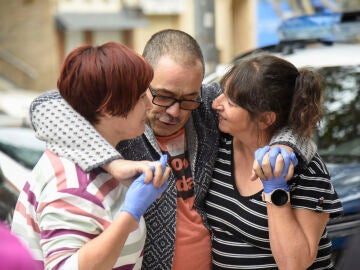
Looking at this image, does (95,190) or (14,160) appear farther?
(14,160)

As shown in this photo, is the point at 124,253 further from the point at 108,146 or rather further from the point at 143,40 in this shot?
the point at 143,40

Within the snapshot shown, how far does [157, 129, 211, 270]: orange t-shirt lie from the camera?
2.24m

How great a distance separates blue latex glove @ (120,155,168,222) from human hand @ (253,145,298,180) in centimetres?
39

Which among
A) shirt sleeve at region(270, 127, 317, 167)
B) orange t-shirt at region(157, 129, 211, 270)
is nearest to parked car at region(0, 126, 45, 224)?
orange t-shirt at region(157, 129, 211, 270)

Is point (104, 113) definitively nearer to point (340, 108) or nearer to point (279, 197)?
point (279, 197)

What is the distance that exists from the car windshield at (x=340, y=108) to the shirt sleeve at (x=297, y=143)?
241 cm

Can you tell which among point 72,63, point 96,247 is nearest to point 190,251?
point 96,247

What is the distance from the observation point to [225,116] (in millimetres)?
2305

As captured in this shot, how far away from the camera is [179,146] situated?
2375 millimetres

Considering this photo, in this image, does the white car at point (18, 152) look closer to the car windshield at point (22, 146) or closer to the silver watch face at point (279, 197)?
the car windshield at point (22, 146)

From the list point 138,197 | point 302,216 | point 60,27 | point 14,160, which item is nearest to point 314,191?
point 302,216

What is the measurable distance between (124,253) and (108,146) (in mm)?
302

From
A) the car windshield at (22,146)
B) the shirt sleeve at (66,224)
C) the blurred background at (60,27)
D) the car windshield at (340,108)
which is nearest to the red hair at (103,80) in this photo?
the shirt sleeve at (66,224)

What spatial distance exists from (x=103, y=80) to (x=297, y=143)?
72cm
